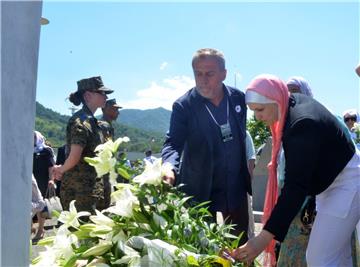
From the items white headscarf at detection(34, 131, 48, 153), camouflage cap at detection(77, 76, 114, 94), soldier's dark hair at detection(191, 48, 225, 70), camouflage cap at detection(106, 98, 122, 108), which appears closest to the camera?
soldier's dark hair at detection(191, 48, 225, 70)

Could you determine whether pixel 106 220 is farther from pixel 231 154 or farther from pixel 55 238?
pixel 231 154

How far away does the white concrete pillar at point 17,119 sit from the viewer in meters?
0.99

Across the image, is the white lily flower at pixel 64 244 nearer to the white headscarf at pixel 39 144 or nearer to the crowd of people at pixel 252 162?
the crowd of people at pixel 252 162

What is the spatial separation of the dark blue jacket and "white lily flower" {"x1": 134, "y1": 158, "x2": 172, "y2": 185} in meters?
1.07

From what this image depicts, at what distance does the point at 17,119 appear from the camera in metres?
1.02

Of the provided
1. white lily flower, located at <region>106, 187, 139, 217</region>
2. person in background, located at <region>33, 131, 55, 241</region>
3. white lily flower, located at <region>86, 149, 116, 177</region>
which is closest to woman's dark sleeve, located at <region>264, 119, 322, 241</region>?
white lily flower, located at <region>106, 187, 139, 217</region>

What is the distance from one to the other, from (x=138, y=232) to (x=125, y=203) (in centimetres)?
15

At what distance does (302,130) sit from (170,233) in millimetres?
952

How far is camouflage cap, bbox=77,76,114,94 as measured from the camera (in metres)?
4.18

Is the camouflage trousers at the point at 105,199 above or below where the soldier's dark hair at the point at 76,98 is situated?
below

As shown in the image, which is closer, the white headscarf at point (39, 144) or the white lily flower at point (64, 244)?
the white lily flower at point (64, 244)

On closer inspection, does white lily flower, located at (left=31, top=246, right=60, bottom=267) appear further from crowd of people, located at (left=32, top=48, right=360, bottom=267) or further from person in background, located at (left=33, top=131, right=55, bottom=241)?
person in background, located at (left=33, top=131, right=55, bottom=241)

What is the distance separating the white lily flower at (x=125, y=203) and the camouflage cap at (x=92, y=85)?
88.9 inches

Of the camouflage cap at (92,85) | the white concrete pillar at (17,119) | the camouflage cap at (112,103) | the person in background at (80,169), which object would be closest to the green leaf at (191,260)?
the white concrete pillar at (17,119)
